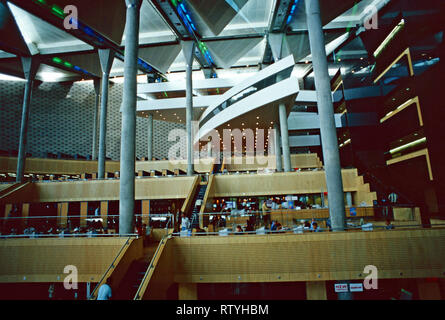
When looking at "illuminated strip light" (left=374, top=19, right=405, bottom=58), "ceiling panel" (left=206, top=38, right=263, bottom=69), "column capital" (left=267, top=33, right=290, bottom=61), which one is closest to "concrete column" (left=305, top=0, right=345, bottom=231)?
"illuminated strip light" (left=374, top=19, right=405, bottom=58)

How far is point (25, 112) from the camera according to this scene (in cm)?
2458

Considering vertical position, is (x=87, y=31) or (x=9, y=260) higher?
(x=87, y=31)

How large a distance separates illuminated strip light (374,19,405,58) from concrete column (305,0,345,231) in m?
11.2

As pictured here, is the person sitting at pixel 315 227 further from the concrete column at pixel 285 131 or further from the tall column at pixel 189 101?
the tall column at pixel 189 101

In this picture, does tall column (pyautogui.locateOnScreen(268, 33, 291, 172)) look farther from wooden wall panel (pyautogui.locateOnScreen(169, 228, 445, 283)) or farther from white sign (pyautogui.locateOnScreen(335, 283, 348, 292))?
white sign (pyautogui.locateOnScreen(335, 283, 348, 292))

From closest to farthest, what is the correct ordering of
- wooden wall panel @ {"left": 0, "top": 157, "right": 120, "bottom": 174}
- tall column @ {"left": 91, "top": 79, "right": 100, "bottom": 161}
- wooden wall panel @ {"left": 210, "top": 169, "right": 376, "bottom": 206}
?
wooden wall panel @ {"left": 210, "top": 169, "right": 376, "bottom": 206} < wooden wall panel @ {"left": 0, "top": 157, "right": 120, "bottom": 174} < tall column @ {"left": 91, "top": 79, "right": 100, "bottom": 161}

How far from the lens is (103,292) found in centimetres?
662

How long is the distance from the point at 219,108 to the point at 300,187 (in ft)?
Result: 35.3

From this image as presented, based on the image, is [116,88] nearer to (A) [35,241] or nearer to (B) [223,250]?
(A) [35,241]

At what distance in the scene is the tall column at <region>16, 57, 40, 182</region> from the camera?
23.2 metres

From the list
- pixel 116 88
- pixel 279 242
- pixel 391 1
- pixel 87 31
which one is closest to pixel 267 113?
pixel 391 1

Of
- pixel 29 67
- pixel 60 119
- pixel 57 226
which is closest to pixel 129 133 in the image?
pixel 57 226

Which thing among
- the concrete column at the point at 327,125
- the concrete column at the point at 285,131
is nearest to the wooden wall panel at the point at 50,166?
the concrete column at the point at 285,131

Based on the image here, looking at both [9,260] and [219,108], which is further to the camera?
[219,108]
